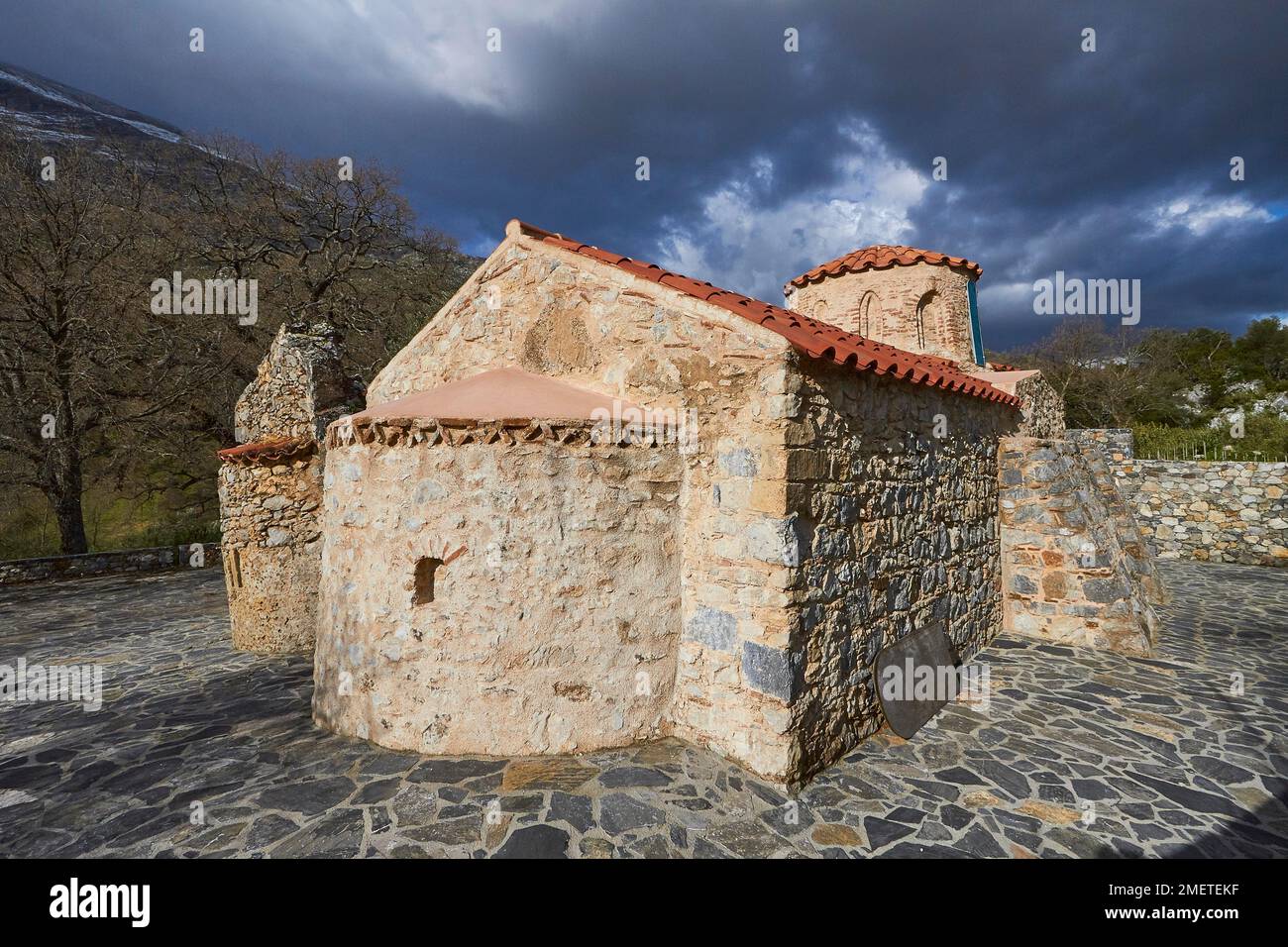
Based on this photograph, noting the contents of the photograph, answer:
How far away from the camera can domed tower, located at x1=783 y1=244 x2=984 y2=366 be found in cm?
1088

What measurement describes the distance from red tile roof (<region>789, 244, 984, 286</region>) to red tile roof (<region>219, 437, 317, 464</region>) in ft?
31.2

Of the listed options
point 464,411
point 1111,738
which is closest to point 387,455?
point 464,411

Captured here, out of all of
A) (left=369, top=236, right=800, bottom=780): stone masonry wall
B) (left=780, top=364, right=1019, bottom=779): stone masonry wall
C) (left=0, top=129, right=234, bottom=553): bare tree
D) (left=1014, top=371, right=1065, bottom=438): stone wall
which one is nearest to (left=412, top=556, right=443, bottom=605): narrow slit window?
(left=369, top=236, right=800, bottom=780): stone masonry wall

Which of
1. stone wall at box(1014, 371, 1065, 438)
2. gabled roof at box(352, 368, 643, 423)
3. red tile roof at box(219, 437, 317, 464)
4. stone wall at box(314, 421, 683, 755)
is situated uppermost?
stone wall at box(1014, 371, 1065, 438)

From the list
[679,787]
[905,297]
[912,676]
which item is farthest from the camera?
[905,297]

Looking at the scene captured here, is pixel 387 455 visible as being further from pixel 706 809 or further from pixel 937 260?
pixel 937 260

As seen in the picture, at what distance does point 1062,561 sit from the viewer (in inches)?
272

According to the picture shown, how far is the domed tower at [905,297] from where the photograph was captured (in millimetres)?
10883

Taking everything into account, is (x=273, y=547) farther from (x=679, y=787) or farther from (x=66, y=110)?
(x=66, y=110)

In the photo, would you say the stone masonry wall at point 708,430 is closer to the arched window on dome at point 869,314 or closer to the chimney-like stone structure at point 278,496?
the chimney-like stone structure at point 278,496

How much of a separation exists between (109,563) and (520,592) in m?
15.3

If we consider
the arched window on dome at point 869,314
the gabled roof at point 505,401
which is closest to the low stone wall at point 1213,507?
the arched window on dome at point 869,314

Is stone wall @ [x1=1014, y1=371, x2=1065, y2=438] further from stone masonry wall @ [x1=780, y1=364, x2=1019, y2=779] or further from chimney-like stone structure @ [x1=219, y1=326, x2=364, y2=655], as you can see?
chimney-like stone structure @ [x1=219, y1=326, x2=364, y2=655]

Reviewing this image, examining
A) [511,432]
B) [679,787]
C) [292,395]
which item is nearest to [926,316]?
[511,432]
